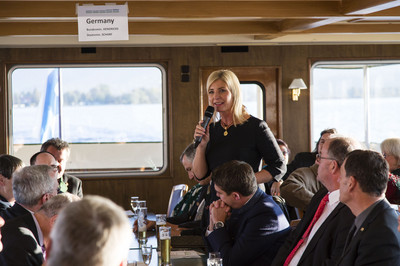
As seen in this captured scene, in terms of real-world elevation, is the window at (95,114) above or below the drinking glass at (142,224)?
above

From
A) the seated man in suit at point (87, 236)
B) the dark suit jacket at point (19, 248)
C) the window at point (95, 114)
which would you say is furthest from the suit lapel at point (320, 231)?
the window at point (95, 114)

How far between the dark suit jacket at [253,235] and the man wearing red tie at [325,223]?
0.08 metres

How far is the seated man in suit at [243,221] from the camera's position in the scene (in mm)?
3109

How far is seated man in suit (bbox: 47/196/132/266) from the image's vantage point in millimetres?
1240

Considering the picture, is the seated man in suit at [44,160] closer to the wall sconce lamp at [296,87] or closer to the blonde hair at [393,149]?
the blonde hair at [393,149]

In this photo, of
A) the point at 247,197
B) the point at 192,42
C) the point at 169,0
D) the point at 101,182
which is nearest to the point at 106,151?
the point at 101,182

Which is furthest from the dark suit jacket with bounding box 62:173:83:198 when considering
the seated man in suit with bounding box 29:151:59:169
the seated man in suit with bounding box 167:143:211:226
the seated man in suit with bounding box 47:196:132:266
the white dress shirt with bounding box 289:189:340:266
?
the seated man in suit with bounding box 47:196:132:266

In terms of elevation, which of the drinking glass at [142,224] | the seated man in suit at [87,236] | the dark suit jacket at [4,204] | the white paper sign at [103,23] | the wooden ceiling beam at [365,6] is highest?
the wooden ceiling beam at [365,6]

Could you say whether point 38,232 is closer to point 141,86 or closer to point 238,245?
point 238,245

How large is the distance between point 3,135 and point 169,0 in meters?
3.99

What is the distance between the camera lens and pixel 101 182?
8.36 meters

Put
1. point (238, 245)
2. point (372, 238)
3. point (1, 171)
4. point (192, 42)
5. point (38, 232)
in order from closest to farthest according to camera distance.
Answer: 1. point (372, 238)
2. point (38, 232)
3. point (238, 245)
4. point (1, 171)
5. point (192, 42)

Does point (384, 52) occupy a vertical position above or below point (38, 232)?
above

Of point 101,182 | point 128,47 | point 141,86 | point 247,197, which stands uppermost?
point 128,47
